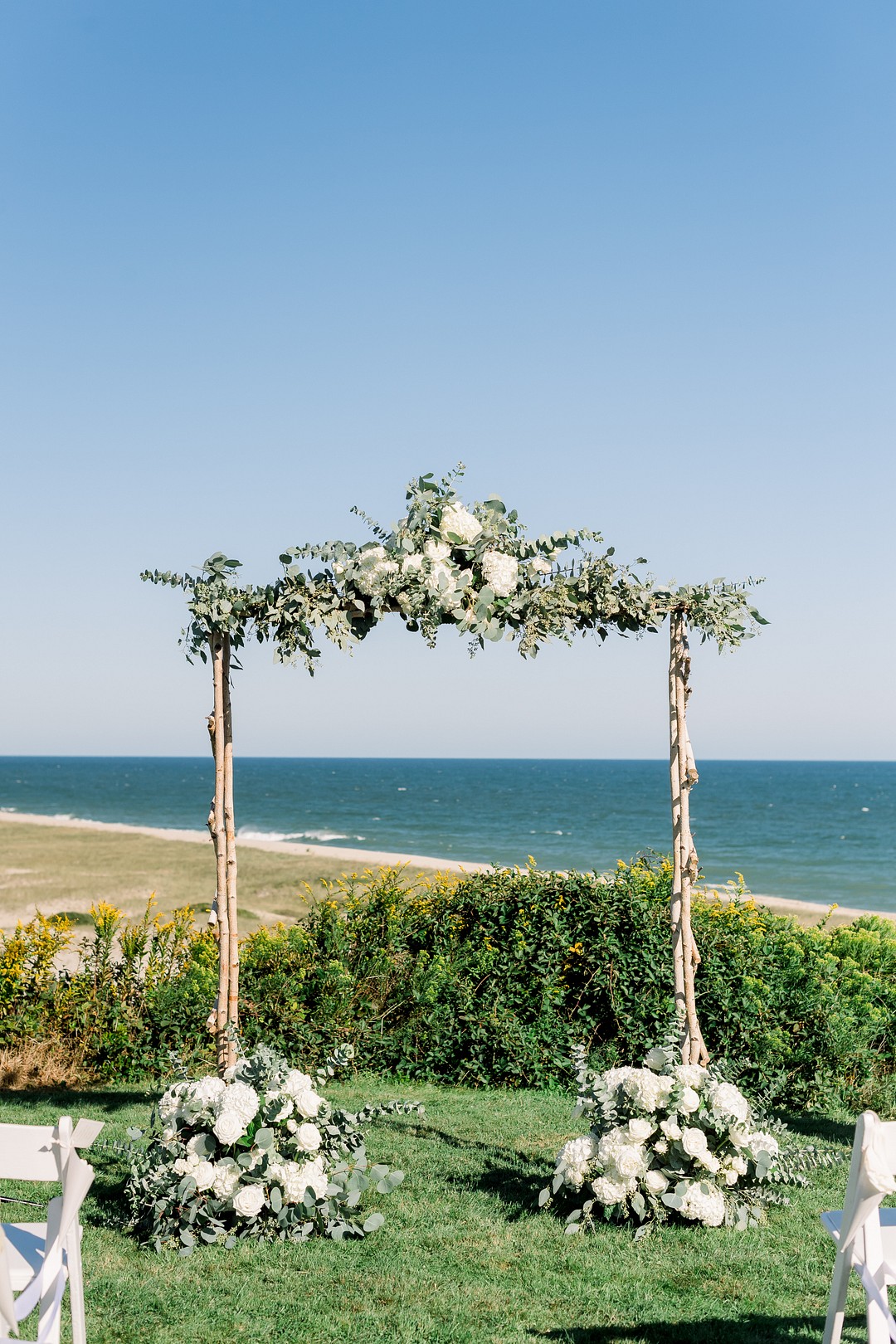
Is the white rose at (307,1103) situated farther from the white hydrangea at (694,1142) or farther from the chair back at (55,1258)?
the chair back at (55,1258)

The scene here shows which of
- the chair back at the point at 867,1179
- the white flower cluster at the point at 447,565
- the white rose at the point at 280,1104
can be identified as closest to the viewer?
the chair back at the point at 867,1179

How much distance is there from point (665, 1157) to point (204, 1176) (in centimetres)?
206

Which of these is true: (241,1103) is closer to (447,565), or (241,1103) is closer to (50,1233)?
(50,1233)

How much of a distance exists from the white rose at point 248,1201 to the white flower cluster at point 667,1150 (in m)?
1.33

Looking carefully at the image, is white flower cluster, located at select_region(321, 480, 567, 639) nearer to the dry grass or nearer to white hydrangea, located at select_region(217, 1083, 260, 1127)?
white hydrangea, located at select_region(217, 1083, 260, 1127)

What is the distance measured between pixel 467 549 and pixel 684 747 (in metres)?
1.56

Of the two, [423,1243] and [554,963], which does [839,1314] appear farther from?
[554,963]

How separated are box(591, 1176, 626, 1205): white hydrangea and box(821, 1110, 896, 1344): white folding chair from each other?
1.73 metres

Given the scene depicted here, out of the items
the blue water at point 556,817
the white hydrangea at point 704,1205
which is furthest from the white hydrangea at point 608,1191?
the blue water at point 556,817

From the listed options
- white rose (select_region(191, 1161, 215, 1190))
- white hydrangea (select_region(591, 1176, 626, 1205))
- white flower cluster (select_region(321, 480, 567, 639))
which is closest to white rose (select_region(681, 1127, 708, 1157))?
white hydrangea (select_region(591, 1176, 626, 1205))

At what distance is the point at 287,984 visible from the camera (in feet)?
22.9

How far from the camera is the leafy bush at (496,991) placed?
6.66 m

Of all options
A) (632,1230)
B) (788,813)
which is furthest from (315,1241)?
(788,813)

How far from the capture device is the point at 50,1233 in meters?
2.65
